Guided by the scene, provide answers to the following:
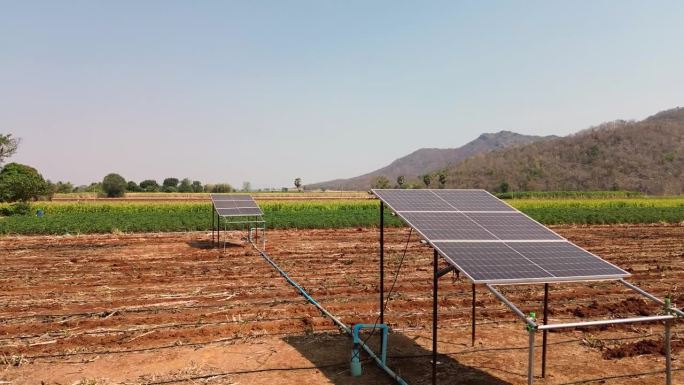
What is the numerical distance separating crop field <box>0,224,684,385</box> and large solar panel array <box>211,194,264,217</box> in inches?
94.0

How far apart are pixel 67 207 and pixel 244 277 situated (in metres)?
40.4

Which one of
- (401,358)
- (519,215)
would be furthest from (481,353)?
(519,215)

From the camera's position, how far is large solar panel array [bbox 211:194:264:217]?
2442 cm

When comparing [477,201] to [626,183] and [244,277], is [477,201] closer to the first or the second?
[244,277]

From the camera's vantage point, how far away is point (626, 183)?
115 m

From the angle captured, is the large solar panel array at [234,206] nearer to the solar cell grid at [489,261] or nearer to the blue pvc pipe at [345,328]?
the blue pvc pipe at [345,328]

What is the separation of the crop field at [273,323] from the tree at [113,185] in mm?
68368

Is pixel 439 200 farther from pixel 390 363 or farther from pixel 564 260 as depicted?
pixel 390 363

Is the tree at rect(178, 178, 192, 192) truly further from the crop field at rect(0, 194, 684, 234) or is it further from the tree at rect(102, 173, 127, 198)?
the crop field at rect(0, 194, 684, 234)

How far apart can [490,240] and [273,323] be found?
6397 millimetres

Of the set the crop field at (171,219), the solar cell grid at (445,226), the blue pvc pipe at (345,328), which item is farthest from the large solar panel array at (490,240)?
the crop field at (171,219)

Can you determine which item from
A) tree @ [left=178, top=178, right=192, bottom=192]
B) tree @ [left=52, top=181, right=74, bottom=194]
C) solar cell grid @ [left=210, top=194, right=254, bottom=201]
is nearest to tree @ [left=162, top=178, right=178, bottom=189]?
tree @ [left=178, top=178, right=192, bottom=192]

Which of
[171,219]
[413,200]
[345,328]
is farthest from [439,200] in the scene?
[171,219]

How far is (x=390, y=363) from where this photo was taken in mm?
9672
